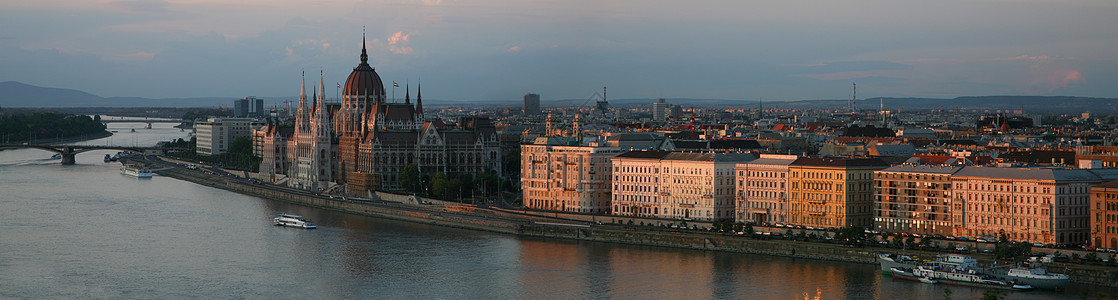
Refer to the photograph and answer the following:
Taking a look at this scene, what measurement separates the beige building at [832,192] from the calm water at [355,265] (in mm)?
4451

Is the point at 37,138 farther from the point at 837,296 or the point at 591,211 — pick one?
the point at 837,296

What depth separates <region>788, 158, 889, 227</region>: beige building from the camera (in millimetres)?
47531

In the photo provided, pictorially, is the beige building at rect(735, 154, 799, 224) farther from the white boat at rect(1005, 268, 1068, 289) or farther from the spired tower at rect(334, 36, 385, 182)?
the spired tower at rect(334, 36, 385, 182)

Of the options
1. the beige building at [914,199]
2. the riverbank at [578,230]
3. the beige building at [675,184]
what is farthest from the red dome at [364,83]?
the beige building at [914,199]

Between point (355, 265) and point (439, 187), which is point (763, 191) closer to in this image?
point (355, 265)

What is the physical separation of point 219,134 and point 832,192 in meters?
74.6

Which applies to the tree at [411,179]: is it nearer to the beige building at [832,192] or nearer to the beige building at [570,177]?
the beige building at [570,177]

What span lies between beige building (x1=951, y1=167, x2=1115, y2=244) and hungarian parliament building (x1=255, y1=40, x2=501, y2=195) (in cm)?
3291

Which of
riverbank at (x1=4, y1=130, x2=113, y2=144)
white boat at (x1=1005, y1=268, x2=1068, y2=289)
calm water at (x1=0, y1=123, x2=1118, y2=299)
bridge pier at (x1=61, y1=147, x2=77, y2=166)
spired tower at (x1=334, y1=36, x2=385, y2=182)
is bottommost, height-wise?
calm water at (x1=0, y1=123, x2=1118, y2=299)

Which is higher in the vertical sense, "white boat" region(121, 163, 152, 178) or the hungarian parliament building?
the hungarian parliament building

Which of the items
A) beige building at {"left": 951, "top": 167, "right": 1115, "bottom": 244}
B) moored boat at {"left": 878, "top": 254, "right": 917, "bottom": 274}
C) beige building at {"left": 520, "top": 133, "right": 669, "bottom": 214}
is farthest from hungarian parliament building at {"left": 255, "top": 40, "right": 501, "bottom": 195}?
moored boat at {"left": 878, "top": 254, "right": 917, "bottom": 274}

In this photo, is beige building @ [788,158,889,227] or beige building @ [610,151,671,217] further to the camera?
beige building @ [610,151,671,217]

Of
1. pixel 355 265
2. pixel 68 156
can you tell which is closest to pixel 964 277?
pixel 355 265

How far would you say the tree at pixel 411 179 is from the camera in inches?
2702
